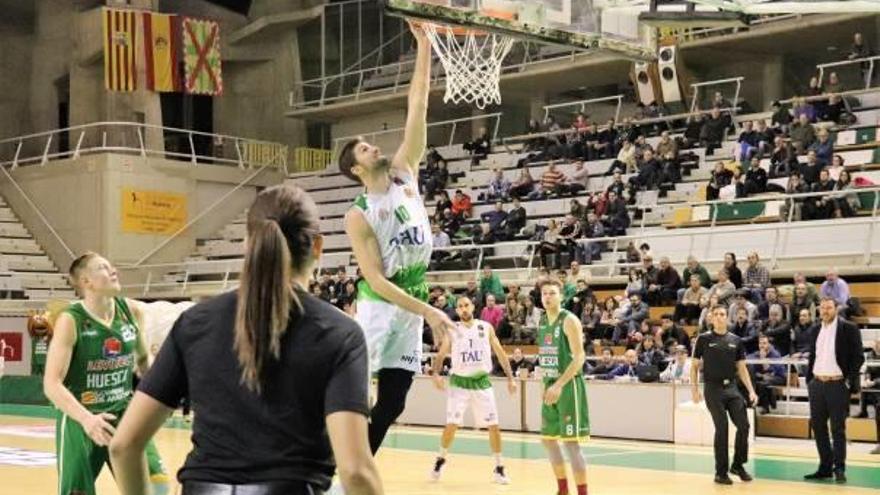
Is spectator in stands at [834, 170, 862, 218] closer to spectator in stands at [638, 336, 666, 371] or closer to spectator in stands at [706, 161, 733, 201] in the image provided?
spectator in stands at [706, 161, 733, 201]

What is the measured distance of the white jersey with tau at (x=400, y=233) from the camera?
6.04m

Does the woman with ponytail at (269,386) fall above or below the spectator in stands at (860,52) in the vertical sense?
below

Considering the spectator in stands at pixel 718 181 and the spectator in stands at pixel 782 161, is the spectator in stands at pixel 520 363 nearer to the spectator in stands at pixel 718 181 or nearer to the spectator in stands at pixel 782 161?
the spectator in stands at pixel 718 181

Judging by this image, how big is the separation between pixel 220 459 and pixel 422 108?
10.8 ft

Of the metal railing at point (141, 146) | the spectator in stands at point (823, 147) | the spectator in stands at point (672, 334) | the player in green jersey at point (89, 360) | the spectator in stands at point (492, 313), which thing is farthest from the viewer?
the metal railing at point (141, 146)

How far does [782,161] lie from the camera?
23578 millimetres

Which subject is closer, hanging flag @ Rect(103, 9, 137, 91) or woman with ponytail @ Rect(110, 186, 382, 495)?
woman with ponytail @ Rect(110, 186, 382, 495)

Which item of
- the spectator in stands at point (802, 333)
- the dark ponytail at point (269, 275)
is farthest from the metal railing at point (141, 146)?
the dark ponytail at point (269, 275)

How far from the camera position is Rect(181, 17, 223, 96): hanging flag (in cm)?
3453

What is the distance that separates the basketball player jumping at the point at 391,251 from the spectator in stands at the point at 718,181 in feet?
60.5

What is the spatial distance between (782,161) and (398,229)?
18.7 meters

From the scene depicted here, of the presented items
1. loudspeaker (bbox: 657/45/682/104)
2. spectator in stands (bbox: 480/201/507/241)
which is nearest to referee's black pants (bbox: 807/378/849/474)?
spectator in stands (bbox: 480/201/507/241)

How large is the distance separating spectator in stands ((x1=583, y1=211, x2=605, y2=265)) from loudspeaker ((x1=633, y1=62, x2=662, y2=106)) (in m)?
6.02

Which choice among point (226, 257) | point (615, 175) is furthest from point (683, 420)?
point (226, 257)
